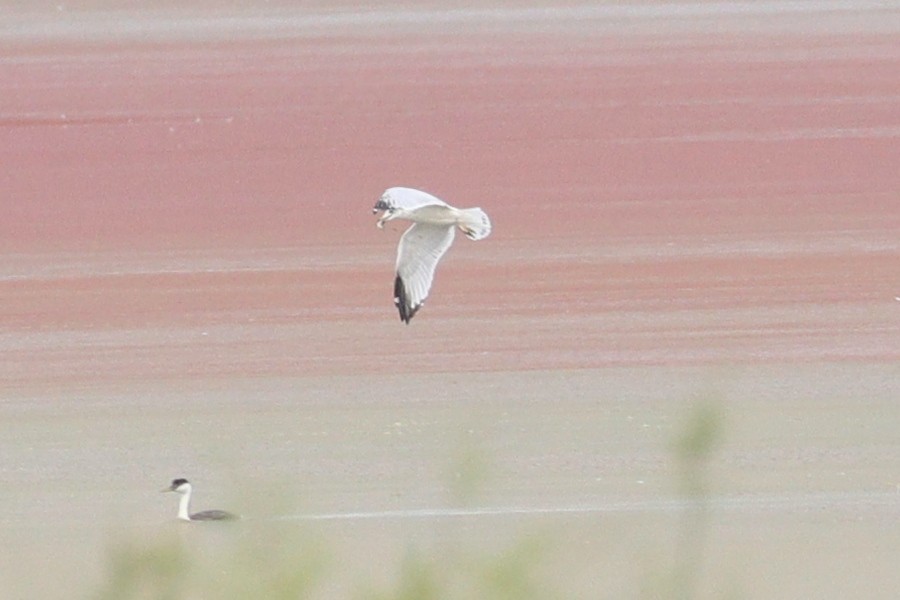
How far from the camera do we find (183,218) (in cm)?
1471

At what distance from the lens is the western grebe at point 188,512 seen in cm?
776

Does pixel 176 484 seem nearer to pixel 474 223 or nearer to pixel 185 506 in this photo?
pixel 185 506

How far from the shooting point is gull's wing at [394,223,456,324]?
8789mm

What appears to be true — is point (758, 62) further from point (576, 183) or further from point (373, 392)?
point (373, 392)

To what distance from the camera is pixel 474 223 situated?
8.54 m

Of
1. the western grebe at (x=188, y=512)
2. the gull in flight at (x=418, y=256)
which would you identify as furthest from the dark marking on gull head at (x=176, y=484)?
the gull in flight at (x=418, y=256)

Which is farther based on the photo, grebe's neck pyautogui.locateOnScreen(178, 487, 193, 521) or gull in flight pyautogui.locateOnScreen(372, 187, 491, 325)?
gull in flight pyautogui.locateOnScreen(372, 187, 491, 325)

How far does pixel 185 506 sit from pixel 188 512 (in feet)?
0.25

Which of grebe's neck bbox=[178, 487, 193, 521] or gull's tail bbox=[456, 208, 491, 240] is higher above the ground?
gull's tail bbox=[456, 208, 491, 240]

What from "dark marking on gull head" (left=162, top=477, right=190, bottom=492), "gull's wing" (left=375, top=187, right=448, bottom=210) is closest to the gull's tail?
"gull's wing" (left=375, top=187, right=448, bottom=210)

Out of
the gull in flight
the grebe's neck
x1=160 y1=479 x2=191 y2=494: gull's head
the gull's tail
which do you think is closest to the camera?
the grebe's neck

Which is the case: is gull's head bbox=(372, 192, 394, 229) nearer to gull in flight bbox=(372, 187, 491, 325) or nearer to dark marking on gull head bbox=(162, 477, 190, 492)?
gull in flight bbox=(372, 187, 491, 325)

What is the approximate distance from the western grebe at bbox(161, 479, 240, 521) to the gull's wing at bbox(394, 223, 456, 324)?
3.74ft

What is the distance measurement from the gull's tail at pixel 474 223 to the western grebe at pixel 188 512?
1.39m
